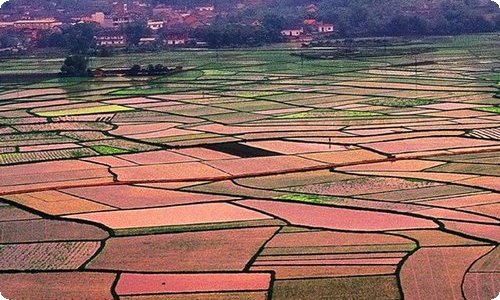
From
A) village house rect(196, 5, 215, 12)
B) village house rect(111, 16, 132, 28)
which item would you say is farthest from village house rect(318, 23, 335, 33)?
village house rect(196, 5, 215, 12)

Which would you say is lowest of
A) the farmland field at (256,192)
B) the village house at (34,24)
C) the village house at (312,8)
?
the village house at (312,8)

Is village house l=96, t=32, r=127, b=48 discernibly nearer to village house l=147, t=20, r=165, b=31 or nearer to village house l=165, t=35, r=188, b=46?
village house l=165, t=35, r=188, b=46

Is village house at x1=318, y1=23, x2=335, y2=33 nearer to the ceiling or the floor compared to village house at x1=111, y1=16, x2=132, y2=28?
nearer to the floor

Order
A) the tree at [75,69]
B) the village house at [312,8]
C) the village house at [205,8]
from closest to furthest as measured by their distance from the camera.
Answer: the tree at [75,69]
the village house at [312,8]
the village house at [205,8]

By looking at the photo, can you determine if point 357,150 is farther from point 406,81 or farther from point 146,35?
point 146,35

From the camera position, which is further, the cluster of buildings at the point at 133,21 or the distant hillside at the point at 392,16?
the cluster of buildings at the point at 133,21

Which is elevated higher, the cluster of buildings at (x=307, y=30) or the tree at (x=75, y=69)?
the tree at (x=75, y=69)

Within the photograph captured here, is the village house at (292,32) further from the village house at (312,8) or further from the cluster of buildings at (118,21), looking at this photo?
the village house at (312,8)

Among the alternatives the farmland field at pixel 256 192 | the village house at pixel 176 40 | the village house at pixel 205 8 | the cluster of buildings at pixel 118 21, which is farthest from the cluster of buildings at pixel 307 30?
the farmland field at pixel 256 192

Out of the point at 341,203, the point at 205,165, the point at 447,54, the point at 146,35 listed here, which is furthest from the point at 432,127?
the point at 146,35
